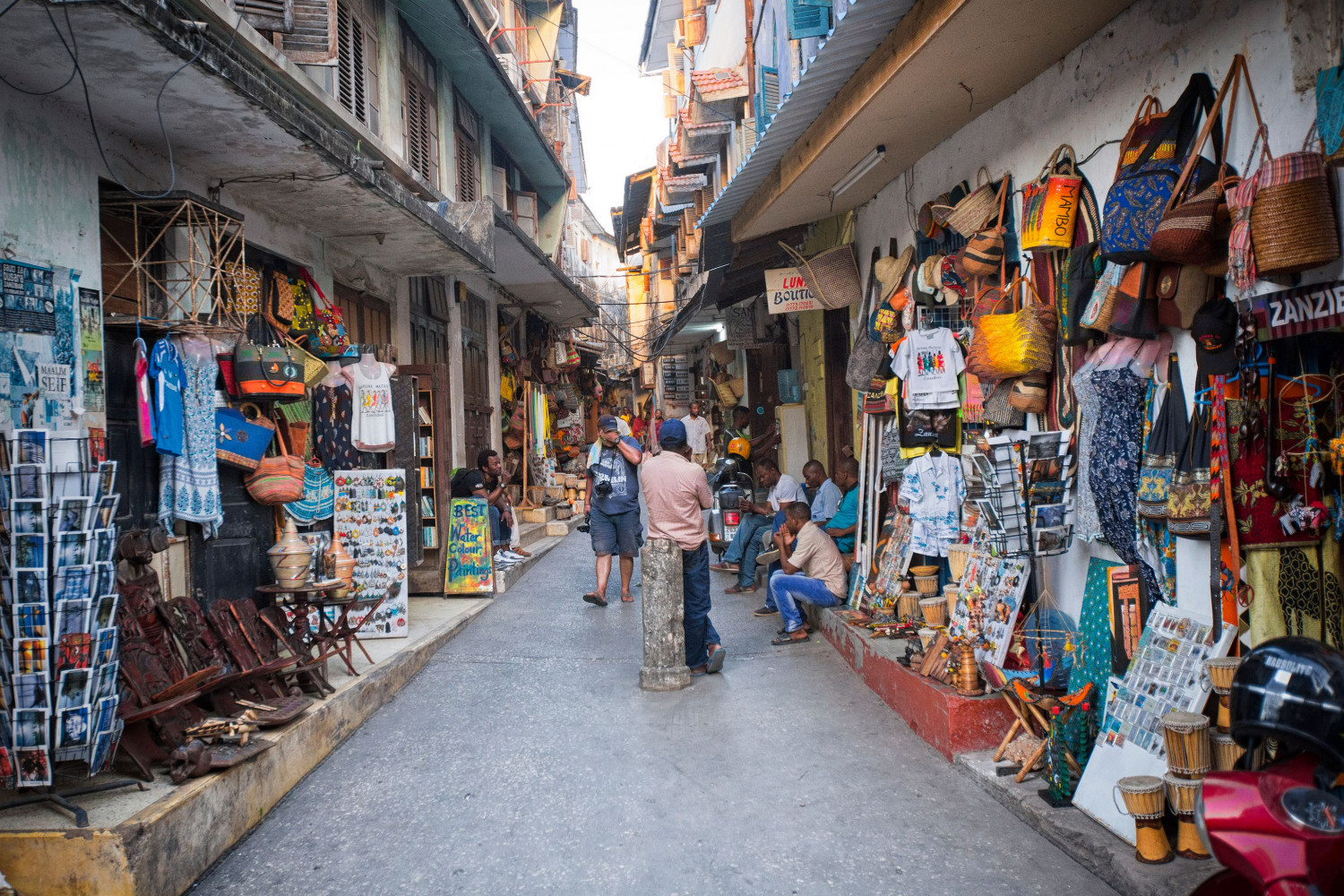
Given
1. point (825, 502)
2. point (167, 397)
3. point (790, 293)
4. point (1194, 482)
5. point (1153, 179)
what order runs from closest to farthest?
point (1194, 482)
point (1153, 179)
point (167, 397)
point (825, 502)
point (790, 293)

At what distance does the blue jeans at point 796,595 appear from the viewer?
8.09 metres

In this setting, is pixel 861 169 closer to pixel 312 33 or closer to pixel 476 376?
pixel 312 33

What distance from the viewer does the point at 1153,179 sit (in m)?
3.95

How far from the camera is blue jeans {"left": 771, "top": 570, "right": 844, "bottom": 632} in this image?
26.5 feet

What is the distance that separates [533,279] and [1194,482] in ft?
40.9

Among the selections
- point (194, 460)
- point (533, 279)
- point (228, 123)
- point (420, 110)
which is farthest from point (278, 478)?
point (533, 279)

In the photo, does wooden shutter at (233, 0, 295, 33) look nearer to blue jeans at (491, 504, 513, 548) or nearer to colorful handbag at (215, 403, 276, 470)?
colorful handbag at (215, 403, 276, 470)

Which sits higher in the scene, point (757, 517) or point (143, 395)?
point (143, 395)

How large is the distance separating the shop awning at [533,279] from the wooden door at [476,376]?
27.1 inches

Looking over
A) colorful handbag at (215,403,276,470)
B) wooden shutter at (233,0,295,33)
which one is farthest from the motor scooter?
wooden shutter at (233,0,295,33)

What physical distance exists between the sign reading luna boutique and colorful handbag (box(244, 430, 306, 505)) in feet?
20.5

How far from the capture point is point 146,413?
544cm

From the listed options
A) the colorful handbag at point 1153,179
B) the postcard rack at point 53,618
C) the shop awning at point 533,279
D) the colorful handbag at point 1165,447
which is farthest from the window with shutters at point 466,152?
the colorful handbag at point 1165,447

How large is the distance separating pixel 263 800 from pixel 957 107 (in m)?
5.78
